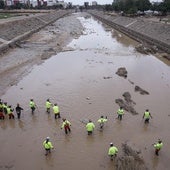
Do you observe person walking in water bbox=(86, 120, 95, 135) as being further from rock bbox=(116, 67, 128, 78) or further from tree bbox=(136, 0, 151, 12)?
tree bbox=(136, 0, 151, 12)

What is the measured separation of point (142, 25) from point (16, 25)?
30.1 m

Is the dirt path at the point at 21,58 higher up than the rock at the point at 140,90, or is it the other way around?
the dirt path at the point at 21,58

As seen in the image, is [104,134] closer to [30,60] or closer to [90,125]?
[90,125]

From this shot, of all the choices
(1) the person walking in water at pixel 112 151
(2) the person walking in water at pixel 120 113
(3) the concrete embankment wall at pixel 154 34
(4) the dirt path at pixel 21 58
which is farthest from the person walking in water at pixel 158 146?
(3) the concrete embankment wall at pixel 154 34

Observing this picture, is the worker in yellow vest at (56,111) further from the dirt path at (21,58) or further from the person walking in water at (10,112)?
the dirt path at (21,58)

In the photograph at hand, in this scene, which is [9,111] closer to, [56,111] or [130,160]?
[56,111]

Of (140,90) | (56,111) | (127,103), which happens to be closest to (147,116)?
(127,103)

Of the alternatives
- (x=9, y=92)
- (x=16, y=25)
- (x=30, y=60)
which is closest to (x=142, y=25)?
(x=16, y=25)

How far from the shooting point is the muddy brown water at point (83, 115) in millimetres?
14062

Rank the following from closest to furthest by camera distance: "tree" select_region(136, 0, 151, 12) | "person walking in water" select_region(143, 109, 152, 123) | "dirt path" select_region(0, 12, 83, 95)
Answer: "person walking in water" select_region(143, 109, 152, 123) < "dirt path" select_region(0, 12, 83, 95) < "tree" select_region(136, 0, 151, 12)

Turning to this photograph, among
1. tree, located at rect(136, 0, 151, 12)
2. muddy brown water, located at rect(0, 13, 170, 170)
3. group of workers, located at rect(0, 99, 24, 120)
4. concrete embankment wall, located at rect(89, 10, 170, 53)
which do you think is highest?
tree, located at rect(136, 0, 151, 12)

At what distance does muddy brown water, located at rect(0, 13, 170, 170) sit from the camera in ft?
46.1

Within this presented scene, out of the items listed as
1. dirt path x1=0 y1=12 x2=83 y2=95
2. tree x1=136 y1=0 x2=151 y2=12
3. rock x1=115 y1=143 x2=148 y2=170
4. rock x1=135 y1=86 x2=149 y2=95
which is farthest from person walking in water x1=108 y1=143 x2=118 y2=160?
tree x1=136 y1=0 x2=151 y2=12

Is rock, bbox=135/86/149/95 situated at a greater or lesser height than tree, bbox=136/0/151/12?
lesser
